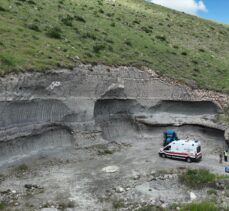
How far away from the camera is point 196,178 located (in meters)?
27.8

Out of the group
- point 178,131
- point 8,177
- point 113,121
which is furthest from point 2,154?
point 178,131

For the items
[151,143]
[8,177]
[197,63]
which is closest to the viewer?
[8,177]

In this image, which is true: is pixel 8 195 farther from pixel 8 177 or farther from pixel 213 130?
pixel 213 130

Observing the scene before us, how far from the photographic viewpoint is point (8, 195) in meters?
25.0

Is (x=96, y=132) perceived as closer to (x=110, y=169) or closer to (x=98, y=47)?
(x=110, y=169)

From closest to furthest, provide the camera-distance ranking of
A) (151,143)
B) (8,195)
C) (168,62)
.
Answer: (8,195), (151,143), (168,62)

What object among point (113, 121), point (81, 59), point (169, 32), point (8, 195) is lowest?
point (8, 195)

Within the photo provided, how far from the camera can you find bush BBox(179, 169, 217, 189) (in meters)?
27.3

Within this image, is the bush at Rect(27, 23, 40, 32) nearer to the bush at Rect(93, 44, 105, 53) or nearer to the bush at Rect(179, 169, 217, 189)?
the bush at Rect(93, 44, 105, 53)

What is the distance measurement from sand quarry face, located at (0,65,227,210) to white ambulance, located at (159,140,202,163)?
658mm

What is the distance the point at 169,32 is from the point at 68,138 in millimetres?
34042

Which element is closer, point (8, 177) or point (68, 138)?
point (8, 177)

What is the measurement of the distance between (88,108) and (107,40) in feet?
46.9

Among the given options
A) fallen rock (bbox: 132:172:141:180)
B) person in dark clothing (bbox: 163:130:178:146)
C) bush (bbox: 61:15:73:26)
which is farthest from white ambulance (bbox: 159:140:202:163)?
bush (bbox: 61:15:73:26)
